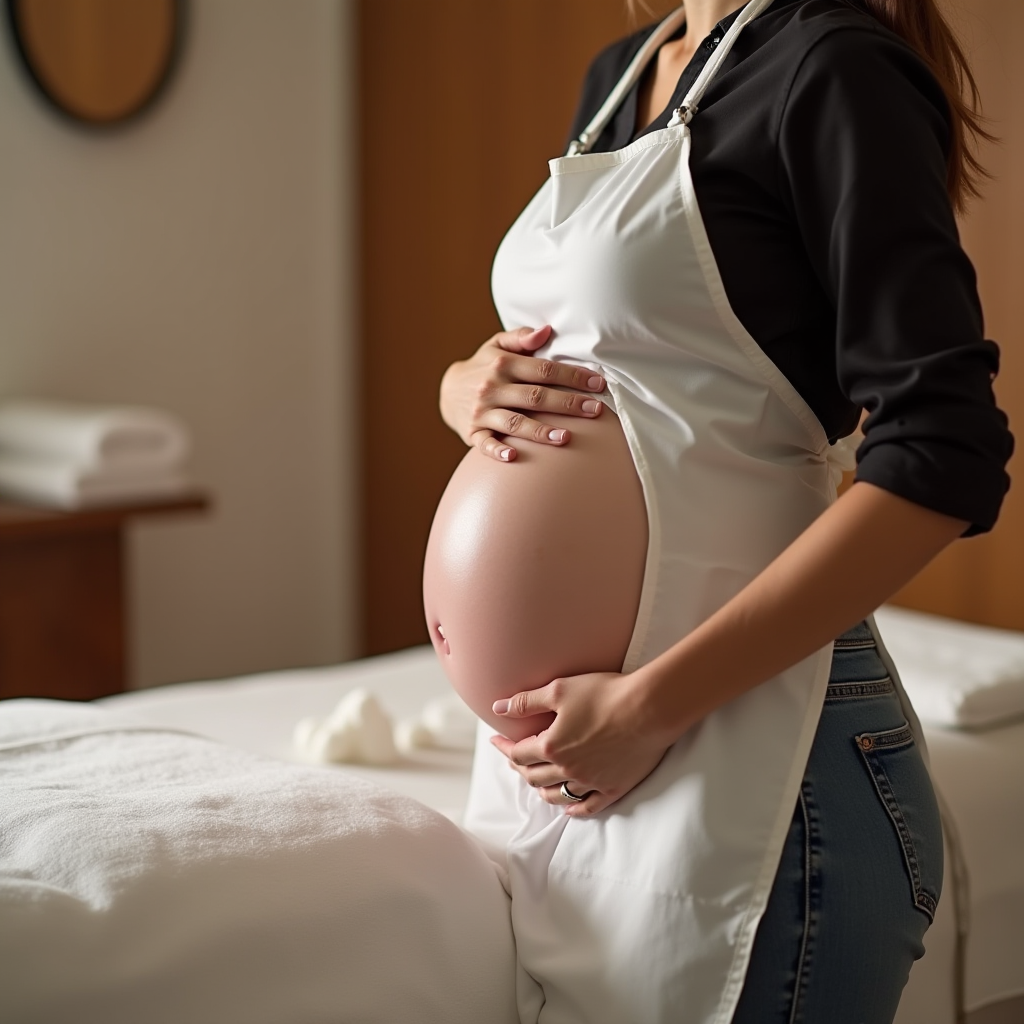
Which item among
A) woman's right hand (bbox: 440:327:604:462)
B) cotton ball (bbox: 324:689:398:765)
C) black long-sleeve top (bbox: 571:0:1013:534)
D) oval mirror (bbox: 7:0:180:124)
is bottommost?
cotton ball (bbox: 324:689:398:765)

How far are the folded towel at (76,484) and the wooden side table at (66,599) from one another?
24mm

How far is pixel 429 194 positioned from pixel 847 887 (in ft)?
7.02

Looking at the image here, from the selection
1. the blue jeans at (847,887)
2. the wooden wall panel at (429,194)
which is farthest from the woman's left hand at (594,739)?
the wooden wall panel at (429,194)

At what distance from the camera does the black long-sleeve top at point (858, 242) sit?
74cm

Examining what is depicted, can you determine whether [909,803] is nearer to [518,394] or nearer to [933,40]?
[518,394]

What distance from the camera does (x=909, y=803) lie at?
0.85 metres

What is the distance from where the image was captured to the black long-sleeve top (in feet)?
2.43

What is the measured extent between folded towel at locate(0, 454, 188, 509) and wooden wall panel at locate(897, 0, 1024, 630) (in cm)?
134

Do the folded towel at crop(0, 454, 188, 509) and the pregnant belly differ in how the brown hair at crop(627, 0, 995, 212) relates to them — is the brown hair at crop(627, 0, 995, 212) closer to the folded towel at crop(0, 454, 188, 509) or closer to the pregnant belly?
the pregnant belly

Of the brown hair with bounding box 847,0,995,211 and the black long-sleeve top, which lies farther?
the brown hair with bounding box 847,0,995,211

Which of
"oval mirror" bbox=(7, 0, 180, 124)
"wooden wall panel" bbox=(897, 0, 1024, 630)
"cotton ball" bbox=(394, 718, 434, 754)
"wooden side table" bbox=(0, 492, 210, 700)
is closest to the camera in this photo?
"cotton ball" bbox=(394, 718, 434, 754)

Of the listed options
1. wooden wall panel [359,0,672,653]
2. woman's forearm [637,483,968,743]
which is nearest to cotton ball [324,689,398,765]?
woman's forearm [637,483,968,743]

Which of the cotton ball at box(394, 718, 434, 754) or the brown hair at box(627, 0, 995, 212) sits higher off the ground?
the brown hair at box(627, 0, 995, 212)

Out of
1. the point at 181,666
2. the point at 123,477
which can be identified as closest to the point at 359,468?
the point at 181,666
